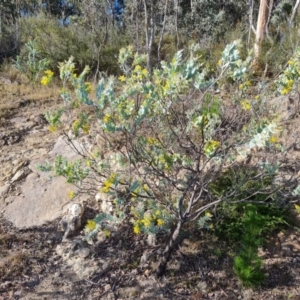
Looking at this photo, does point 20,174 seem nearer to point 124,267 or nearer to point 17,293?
point 17,293

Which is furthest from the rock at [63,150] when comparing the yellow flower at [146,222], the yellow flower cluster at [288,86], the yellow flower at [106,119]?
the yellow flower cluster at [288,86]

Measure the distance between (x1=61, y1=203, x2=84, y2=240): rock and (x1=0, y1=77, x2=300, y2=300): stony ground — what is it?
0.20ft

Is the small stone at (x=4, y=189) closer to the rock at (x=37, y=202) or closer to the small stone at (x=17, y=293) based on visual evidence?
the rock at (x=37, y=202)

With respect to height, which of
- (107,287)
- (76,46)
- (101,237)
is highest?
(76,46)

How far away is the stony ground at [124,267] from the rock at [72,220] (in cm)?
6

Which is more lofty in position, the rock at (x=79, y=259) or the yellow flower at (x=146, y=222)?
the yellow flower at (x=146, y=222)

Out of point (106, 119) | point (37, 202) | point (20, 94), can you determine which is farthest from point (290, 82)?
point (20, 94)

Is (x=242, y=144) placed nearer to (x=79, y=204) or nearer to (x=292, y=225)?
(x=292, y=225)

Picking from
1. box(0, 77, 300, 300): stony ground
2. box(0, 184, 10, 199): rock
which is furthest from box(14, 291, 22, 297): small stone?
box(0, 184, 10, 199): rock

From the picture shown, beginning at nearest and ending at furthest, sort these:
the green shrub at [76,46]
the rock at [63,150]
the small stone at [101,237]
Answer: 1. the small stone at [101,237]
2. the rock at [63,150]
3. the green shrub at [76,46]

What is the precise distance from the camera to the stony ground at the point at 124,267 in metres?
2.45

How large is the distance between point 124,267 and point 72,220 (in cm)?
63

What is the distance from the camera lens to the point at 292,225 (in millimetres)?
2814

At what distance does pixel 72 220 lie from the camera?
2955 mm
